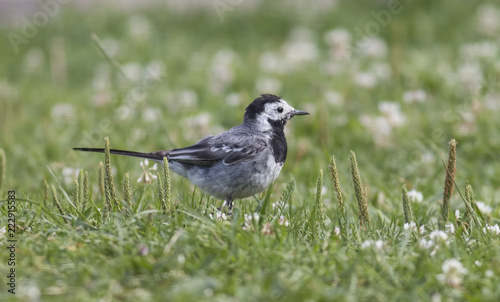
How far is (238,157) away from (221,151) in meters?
0.18

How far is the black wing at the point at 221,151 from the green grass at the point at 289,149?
305 mm

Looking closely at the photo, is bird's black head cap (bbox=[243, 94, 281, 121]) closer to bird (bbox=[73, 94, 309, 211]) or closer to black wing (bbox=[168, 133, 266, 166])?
bird (bbox=[73, 94, 309, 211])

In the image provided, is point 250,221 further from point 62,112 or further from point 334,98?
point 62,112

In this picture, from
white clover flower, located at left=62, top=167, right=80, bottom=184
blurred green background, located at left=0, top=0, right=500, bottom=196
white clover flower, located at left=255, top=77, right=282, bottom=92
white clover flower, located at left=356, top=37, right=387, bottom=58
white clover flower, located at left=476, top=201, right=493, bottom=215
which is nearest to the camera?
white clover flower, located at left=476, top=201, right=493, bottom=215

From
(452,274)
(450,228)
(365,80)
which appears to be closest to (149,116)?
(365,80)

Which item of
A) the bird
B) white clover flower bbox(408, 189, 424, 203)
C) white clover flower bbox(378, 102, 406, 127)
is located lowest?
white clover flower bbox(408, 189, 424, 203)

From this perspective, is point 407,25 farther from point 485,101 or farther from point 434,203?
point 434,203

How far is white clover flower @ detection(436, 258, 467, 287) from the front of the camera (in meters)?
3.38

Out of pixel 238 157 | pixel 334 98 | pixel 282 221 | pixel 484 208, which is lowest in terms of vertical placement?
pixel 282 221

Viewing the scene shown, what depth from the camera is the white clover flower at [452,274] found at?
11.1 ft

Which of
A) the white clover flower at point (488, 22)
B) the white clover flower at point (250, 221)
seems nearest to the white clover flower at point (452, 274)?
the white clover flower at point (250, 221)

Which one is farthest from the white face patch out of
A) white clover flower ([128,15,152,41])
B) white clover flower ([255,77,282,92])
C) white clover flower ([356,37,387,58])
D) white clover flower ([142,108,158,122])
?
white clover flower ([128,15,152,41])

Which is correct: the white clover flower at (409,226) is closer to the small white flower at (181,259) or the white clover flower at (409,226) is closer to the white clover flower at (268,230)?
the white clover flower at (268,230)

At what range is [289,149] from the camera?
7.58 m
